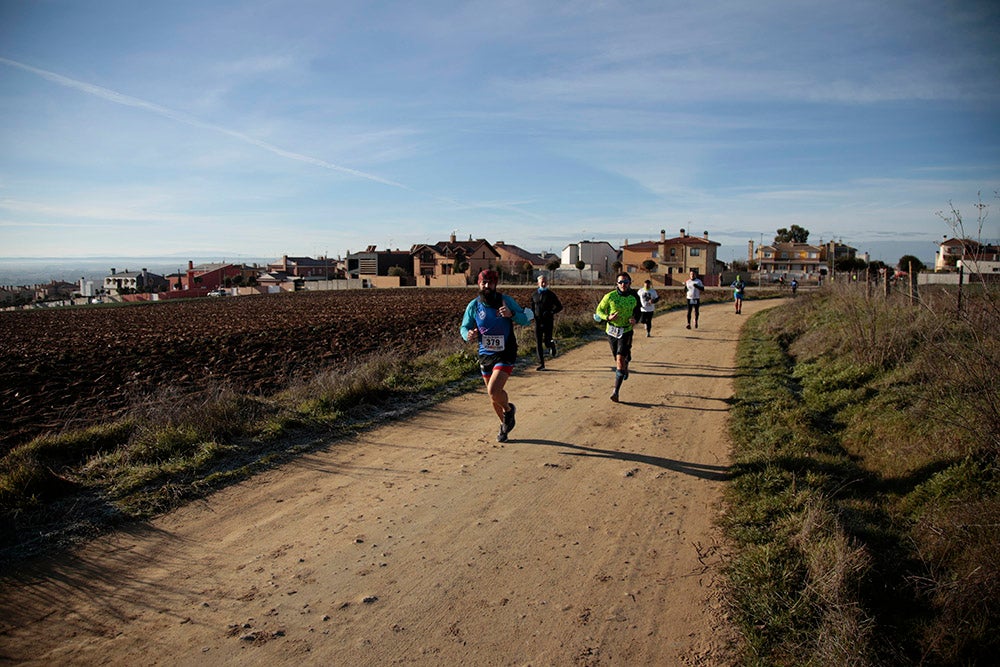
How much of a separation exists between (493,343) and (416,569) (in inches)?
133

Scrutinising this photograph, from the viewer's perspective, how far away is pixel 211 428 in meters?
7.07

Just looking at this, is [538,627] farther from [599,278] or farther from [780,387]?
[599,278]

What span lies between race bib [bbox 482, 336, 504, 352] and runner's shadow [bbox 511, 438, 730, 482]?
3.77ft

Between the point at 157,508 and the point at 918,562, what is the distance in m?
6.04

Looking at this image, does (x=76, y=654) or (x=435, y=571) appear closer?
(x=76, y=654)

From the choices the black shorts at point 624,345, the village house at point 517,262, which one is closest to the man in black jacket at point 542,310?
the black shorts at point 624,345

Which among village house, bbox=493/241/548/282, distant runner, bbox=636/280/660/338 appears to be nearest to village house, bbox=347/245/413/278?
village house, bbox=493/241/548/282

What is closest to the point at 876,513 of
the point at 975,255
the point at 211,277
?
the point at 975,255

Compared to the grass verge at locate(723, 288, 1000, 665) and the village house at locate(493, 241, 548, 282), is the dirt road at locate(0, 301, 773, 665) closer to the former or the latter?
the grass verge at locate(723, 288, 1000, 665)

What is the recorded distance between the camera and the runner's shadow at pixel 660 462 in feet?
20.0

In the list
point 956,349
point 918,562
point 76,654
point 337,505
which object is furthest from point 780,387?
point 76,654

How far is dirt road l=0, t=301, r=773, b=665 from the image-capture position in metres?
3.42

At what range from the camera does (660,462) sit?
21.2 feet

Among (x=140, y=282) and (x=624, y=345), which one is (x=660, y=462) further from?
(x=140, y=282)
